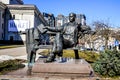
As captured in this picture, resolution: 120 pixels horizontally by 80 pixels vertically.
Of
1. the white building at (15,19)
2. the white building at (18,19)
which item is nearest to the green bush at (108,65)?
the white building at (15,19)

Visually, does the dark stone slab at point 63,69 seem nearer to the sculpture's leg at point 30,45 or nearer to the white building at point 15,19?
the sculpture's leg at point 30,45

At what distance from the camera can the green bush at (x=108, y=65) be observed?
9.19 meters

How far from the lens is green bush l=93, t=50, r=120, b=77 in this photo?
30.1ft

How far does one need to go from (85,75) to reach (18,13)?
66785 millimetres

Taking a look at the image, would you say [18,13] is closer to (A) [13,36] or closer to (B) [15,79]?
(A) [13,36]

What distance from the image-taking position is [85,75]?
6625mm

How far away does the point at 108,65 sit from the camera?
9.21m

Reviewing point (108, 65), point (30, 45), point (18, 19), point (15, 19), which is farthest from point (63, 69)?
point (15, 19)

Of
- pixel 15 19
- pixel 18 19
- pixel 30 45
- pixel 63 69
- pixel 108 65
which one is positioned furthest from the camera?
pixel 15 19

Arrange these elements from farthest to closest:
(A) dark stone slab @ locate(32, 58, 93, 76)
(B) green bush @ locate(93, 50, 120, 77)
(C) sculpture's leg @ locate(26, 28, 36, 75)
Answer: (B) green bush @ locate(93, 50, 120, 77) < (C) sculpture's leg @ locate(26, 28, 36, 75) < (A) dark stone slab @ locate(32, 58, 93, 76)

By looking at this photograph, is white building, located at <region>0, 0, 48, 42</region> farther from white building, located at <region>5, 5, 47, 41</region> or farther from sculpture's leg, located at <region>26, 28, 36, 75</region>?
sculpture's leg, located at <region>26, 28, 36, 75</region>

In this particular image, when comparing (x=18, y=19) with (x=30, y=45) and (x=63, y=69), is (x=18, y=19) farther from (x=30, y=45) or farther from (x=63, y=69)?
(x=63, y=69)

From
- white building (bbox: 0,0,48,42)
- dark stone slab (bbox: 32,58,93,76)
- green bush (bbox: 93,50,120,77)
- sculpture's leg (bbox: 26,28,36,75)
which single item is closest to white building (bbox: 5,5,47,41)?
white building (bbox: 0,0,48,42)

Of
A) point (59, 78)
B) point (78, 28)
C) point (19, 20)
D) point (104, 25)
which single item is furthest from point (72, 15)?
point (19, 20)
